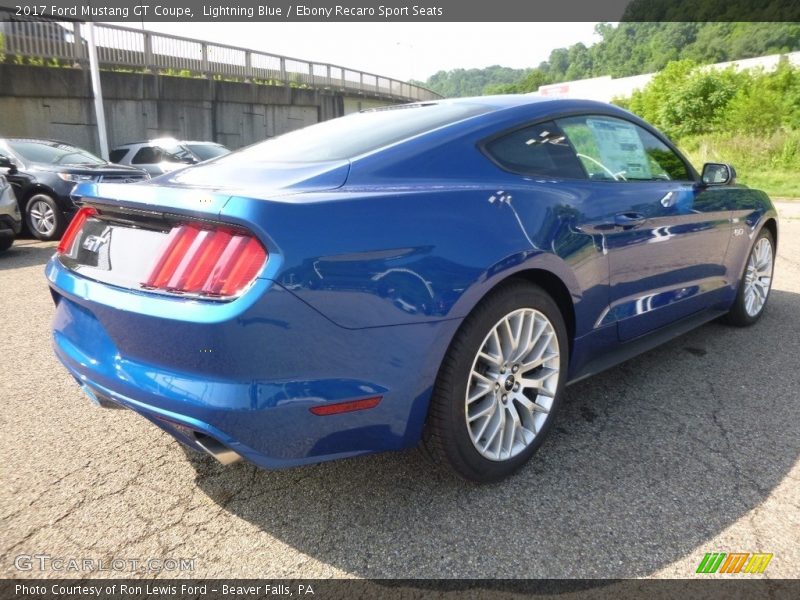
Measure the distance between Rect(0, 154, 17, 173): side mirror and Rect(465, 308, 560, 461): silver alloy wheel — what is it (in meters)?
8.08

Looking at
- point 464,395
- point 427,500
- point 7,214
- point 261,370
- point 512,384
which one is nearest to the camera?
point 261,370

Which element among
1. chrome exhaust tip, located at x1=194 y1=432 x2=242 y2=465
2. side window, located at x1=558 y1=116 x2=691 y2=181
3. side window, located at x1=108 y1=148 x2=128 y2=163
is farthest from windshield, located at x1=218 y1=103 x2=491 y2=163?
side window, located at x1=108 y1=148 x2=128 y2=163

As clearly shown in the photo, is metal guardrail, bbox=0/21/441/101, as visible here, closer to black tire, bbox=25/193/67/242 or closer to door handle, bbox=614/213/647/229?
black tire, bbox=25/193/67/242

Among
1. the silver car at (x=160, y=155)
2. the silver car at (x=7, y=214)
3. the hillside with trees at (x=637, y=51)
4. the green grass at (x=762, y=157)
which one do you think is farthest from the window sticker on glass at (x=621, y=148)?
the hillside with trees at (x=637, y=51)

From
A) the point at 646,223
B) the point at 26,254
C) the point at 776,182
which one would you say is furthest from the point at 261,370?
the point at 776,182

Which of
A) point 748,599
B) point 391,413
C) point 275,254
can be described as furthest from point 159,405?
point 748,599

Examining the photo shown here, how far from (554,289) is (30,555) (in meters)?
2.13

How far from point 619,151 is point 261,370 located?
7.36 feet

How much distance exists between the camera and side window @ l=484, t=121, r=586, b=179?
237cm

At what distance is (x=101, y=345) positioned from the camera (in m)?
1.98

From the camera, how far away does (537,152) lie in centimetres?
252

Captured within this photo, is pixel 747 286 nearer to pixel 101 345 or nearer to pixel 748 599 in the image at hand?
pixel 748 599

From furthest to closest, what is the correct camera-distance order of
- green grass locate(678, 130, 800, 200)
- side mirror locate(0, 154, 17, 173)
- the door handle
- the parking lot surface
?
green grass locate(678, 130, 800, 200), side mirror locate(0, 154, 17, 173), the door handle, the parking lot surface

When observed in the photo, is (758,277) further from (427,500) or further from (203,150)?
(203,150)
